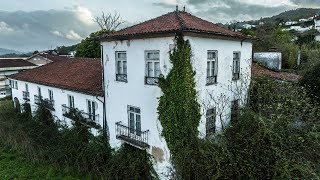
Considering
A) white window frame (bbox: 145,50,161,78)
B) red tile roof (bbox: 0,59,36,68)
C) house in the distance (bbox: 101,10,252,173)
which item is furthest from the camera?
red tile roof (bbox: 0,59,36,68)

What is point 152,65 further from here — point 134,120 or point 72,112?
point 72,112

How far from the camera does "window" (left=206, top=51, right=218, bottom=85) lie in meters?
13.2

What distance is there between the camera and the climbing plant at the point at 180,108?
1173 centimetres

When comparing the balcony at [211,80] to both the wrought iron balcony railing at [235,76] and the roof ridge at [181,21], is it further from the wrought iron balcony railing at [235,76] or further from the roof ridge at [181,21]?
Answer: the roof ridge at [181,21]

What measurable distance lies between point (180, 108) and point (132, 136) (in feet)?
13.0

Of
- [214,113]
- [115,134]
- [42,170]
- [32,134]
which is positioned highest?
[214,113]

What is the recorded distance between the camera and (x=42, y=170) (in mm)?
17641

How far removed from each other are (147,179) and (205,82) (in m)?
6.37

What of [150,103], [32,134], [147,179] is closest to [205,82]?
[150,103]

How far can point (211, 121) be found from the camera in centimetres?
1411

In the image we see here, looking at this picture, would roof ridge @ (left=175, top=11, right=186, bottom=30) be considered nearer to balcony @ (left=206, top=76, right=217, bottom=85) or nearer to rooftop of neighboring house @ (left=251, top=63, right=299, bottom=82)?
balcony @ (left=206, top=76, right=217, bottom=85)

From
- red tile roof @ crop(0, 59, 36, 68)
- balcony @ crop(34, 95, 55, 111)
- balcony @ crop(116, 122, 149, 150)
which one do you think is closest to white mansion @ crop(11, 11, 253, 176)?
balcony @ crop(116, 122, 149, 150)

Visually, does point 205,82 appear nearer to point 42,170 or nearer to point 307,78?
point 307,78

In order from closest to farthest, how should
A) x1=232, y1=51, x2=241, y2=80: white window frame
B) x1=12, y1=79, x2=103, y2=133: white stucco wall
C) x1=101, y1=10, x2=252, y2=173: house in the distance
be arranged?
x1=101, y1=10, x2=252, y2=173: house in the distance, x1=232, y1=51, x2=241, y2=80: white window frame, x1=12, y1=79, x2=103, y2=133: white stucco wall
